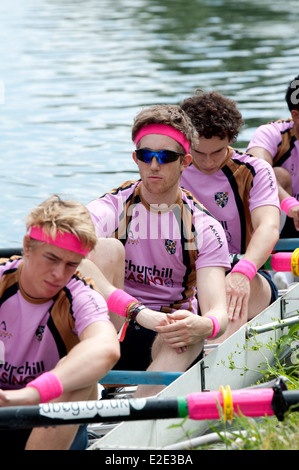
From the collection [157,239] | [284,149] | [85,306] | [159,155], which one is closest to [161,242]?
[157,239]

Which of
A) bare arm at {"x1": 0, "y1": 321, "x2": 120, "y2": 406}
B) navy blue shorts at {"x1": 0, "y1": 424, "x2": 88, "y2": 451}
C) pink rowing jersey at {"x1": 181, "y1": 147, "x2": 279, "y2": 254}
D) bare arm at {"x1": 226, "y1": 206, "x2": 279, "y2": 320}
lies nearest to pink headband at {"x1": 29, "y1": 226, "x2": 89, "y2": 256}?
bare arm at {"x1": 0, "y1": 321, "x2": 120, "y2": 406}

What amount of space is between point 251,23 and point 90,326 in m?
18.2

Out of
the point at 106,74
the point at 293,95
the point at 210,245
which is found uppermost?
the point at 106,74

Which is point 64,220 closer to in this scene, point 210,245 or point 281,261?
point 210,245

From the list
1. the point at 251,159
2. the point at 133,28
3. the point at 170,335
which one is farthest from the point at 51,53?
the point at 170,335

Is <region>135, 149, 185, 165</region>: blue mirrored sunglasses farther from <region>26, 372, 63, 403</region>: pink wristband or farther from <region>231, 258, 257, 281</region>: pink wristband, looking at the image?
<region>26, 372, 63, 403</region>: pink wristband

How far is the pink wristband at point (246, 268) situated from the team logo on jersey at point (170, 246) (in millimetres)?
500

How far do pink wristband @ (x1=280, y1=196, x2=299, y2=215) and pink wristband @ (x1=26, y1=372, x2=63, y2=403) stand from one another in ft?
9.93

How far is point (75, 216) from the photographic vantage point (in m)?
3.18

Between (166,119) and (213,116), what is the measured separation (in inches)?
24.7

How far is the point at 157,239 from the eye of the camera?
14.1 feet

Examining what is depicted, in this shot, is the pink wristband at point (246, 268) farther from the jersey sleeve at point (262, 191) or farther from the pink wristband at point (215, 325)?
the pink wristband at point (215, 325)

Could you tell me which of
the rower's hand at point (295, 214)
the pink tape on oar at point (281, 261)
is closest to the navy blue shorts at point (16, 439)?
the pink tape on oar at point (281, 261)

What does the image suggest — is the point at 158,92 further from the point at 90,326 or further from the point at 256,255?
the point at 90,326
